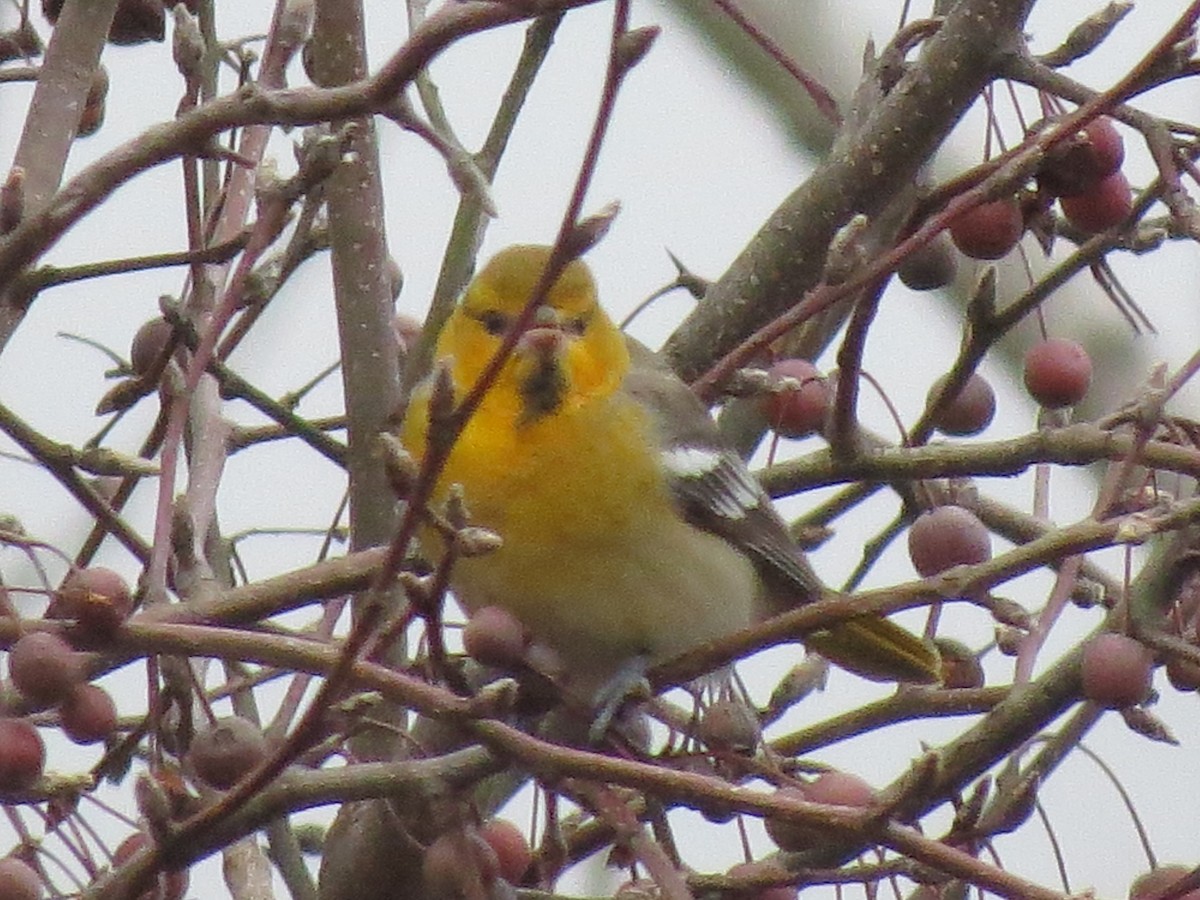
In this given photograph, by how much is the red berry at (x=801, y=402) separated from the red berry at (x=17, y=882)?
3.37 feet

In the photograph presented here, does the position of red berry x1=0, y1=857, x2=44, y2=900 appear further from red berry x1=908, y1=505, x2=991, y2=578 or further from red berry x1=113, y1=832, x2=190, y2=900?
red berry x1=908, y1=505, x2=991, y2=578

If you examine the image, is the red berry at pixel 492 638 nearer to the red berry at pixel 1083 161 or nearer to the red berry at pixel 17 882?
the red berry at pixel 17 882

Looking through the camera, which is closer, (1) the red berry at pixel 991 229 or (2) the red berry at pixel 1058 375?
(1) the red berry at pixel 991 229

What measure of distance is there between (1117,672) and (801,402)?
2.54 ft

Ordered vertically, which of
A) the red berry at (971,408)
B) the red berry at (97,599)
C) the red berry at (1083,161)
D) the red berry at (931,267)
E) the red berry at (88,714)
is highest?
the red berry at (931,267)

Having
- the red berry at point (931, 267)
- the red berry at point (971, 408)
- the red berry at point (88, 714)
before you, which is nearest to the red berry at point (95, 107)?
the red berry at point (88, 714)

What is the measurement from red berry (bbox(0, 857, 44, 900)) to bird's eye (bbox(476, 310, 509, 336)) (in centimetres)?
97

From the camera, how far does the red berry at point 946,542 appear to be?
2.23m

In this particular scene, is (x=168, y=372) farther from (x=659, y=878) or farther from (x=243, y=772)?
(x=659, y=878)

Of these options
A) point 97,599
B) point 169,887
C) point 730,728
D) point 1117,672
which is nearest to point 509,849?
point 730,728

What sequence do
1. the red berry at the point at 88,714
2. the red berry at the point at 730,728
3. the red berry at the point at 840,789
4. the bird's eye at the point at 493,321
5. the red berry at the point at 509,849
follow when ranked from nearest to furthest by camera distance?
the red berry at the point at 88,714 → the red berry at the point at 840,789 → the red berry at the point at 730,728 → the red berry at the point at 509,849 → the bird's eye at the point at 493,321

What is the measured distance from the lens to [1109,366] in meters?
3.65

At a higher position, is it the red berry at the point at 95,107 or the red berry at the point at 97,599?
the red berry at the point at 95,107

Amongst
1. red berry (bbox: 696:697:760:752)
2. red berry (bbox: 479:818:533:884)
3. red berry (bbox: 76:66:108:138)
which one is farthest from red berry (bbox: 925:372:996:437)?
red berry (bbox: 76:66:108:138)
